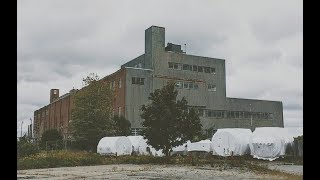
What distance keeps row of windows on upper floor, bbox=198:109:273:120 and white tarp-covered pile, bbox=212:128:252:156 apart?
915 inches

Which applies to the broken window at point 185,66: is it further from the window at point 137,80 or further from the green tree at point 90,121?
the green tree at point 90,121

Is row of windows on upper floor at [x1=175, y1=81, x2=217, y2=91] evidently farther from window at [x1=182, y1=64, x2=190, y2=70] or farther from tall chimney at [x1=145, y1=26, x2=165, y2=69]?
tall chimney at [x1=145, y1=26, x2=165, y2=69]

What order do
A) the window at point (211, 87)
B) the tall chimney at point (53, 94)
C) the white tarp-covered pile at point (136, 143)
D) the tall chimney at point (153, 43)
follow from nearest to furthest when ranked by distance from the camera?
the white tarp-covered pile at point (136, 143) < the tall chimney at point (153, 43) < the window at point (211, 87) < the tall chimney at point (53, 94)

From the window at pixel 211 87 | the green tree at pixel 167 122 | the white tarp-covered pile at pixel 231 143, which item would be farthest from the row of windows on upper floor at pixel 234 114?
the green tree at pixel 167 122

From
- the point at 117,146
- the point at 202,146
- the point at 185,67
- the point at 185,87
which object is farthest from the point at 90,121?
the point at 185,67

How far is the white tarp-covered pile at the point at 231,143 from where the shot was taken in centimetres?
3203

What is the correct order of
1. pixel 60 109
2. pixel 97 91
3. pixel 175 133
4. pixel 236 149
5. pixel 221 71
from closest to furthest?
1. pixel 175 133
2. pixel 236 149
3. pixel 97 91
4. pixel 221 71
5. pixel 60 109

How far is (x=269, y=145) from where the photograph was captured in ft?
103

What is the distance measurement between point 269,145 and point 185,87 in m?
26.8

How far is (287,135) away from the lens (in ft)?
111

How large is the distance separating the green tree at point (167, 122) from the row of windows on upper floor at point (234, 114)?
29237mm
